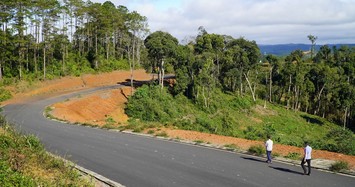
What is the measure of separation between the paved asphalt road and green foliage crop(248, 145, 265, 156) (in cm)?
76

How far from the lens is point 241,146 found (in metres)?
17.3

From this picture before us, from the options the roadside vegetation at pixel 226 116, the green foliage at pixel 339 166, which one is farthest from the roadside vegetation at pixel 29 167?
the roadside vegetation at pixel 226 116

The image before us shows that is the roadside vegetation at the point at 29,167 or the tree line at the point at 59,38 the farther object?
the tree line at the point at 59,38

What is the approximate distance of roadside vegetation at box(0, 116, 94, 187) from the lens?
818 centimetres

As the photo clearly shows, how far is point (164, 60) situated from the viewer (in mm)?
45094

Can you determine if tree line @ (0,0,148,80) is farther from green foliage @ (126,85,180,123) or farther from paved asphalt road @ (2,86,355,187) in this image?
paved asphalt road @ (2,86,355,187)

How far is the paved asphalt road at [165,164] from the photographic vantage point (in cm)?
1174

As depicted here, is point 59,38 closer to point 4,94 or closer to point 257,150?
point 4,94

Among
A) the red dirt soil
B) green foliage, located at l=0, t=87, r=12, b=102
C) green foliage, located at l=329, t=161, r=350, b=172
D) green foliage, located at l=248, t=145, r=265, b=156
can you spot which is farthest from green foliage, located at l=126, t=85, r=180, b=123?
green foliage, located at l=329, t=161, r=350, b=172

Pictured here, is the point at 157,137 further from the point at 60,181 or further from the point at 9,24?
the point at 9,24

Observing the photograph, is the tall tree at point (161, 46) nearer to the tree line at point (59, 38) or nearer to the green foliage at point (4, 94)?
the tree line at point (59, 38)

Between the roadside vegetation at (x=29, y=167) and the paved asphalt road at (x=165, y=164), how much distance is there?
188cm

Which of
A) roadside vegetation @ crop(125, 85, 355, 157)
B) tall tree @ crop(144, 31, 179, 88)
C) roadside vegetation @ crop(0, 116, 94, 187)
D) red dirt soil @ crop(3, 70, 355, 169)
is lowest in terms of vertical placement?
roadside vegetation @ crop(125, 85, 355, 157)

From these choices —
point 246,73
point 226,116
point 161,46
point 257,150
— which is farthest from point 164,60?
point 257,150
